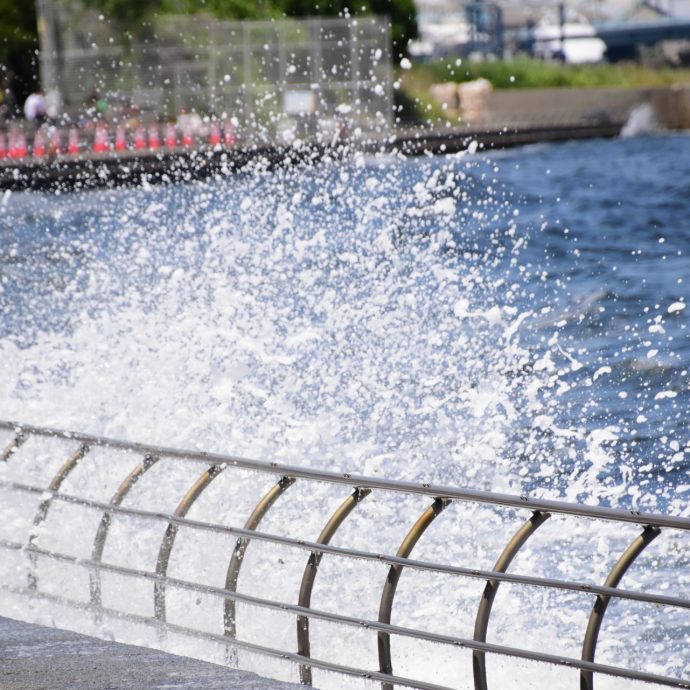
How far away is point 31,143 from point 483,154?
1073 cm

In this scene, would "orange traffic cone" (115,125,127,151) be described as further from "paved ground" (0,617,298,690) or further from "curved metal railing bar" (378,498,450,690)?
"curved metal railing bar" (378,498,450,690)

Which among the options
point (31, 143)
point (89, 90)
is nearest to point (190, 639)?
point (31, 143)

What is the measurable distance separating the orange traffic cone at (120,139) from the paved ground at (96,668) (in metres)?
23.6

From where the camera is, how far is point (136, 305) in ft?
48.8

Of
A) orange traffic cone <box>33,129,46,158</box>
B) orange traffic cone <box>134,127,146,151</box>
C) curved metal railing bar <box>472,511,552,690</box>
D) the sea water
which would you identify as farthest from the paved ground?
orange traffic cone <box>134,127,146,151</box>

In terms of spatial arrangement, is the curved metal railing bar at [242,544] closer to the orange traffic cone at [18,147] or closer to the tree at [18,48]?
the orange traffic cone at [18,147]

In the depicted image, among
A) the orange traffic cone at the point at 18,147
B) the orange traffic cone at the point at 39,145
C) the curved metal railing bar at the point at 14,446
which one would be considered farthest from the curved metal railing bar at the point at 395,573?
the orange traffic cone at the point at 18,147

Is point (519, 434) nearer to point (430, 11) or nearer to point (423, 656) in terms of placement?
point (423, 656)

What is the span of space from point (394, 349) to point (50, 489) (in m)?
8.36

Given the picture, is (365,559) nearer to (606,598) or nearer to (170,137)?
(606,598)

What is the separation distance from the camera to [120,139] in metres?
27.5

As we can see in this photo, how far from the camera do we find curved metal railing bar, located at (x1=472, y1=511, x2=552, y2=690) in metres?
3.70

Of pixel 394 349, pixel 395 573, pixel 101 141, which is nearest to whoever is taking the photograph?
pixel 395 573

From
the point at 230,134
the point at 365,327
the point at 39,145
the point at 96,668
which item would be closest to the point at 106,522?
the point at 96,668
